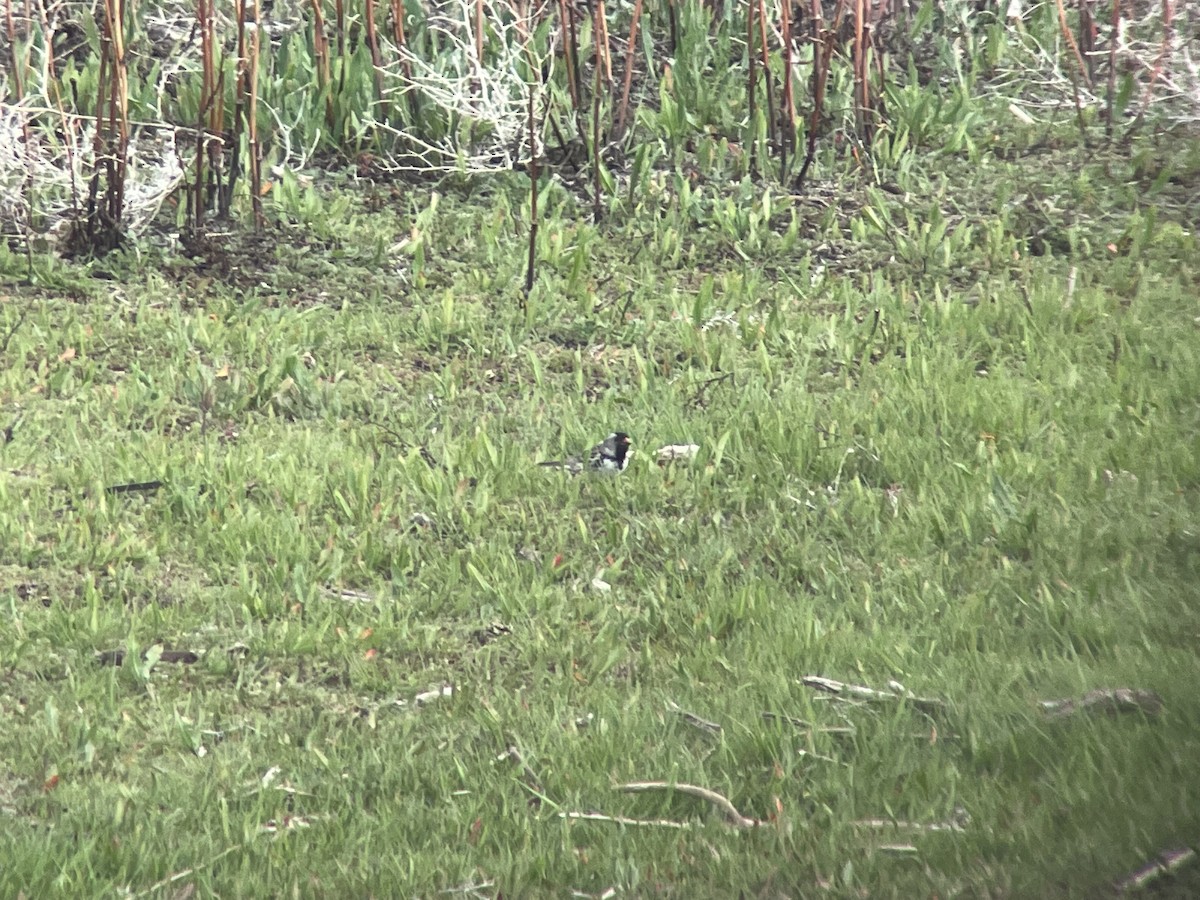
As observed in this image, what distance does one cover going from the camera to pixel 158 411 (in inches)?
210

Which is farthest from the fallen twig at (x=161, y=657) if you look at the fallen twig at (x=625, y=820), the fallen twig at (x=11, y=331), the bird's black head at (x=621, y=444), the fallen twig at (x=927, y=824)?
the fallen twig at (x=11, y=331)

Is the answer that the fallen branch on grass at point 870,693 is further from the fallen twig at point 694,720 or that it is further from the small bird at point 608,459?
the small bird at point 608,459

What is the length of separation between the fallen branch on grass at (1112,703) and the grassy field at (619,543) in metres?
0.03

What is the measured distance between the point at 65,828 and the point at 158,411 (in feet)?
7.67

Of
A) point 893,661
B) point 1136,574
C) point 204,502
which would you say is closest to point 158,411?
point 204,502

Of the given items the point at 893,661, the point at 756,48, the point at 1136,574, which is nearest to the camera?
the point at 893,661

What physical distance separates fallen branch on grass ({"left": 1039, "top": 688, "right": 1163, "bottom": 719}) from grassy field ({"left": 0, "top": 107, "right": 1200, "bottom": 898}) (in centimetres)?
3

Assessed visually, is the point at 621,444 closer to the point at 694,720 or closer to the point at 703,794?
the point at 694,720

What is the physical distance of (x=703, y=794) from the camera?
3.20m

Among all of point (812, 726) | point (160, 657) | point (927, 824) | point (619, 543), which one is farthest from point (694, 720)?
point (160, 657)

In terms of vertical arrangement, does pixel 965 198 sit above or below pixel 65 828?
above

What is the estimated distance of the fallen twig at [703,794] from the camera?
3102 millimetres

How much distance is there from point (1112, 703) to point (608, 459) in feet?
6.83

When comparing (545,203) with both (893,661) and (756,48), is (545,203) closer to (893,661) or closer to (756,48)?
(756,48)
